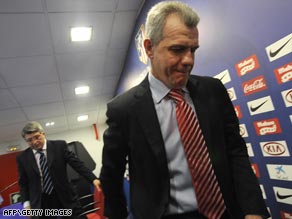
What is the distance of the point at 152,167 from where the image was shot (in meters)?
0.97

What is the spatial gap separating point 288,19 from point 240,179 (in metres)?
0.86

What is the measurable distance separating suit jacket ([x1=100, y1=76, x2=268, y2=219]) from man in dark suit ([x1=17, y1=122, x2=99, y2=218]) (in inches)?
65.3

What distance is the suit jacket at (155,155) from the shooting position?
0.96 m

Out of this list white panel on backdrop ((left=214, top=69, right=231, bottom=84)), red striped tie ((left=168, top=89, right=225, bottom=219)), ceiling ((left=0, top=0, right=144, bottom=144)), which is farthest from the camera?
ceiling ((left=0, top=0, right=144, bottom=144))

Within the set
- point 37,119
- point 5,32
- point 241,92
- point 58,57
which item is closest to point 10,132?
point 37,119

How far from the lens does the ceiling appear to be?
286 centimetres

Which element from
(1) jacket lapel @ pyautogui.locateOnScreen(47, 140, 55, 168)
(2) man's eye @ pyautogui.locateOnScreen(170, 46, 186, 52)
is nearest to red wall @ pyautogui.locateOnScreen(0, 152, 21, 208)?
(1) jacket lapel @ pyautogui.locateOnScreen(47, 140, 55, 168)

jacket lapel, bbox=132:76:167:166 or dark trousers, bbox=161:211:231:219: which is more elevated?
jacket lapel, bbox=132:76:167:166

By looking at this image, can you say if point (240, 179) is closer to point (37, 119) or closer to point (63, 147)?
point (63, 147)

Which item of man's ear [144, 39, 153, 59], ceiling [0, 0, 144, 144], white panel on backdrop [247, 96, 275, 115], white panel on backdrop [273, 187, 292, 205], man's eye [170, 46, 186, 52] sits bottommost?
white panel on backdrop [273, 187, 292, 205]

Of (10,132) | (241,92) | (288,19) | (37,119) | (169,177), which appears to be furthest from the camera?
(10,132)

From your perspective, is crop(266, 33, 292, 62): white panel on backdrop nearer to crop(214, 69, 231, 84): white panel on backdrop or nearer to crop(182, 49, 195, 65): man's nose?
crop(214, 69, 231, 84): white panel on backdrop

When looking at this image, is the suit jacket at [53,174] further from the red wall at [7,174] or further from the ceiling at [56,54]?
the red wall at [7,174]

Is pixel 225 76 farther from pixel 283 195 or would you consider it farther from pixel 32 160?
pixel 32 160
